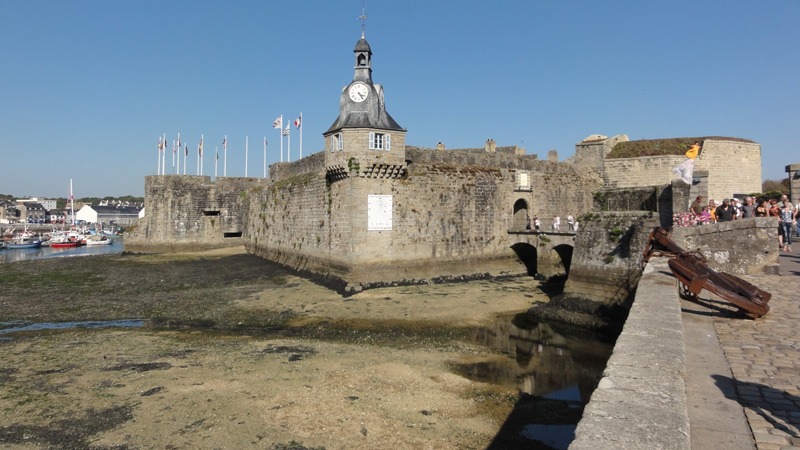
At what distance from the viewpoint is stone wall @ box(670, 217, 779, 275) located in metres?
9.41

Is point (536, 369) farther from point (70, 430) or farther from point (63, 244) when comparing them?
point (63, 244)

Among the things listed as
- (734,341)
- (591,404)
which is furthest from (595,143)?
(591,404)

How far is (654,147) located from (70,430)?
2579 cm

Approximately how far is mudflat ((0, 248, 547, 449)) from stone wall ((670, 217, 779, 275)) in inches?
196

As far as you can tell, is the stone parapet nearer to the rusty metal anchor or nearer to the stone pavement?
the stone pavement

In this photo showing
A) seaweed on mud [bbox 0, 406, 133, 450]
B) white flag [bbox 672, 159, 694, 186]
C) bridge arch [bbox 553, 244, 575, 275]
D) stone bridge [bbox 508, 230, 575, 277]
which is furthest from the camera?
bridge arch [bbox 553, 244, 575, 275]

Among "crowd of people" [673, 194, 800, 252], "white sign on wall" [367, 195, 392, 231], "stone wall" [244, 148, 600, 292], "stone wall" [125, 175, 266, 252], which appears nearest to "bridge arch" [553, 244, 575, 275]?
"stone wall" [244, 148, 600, 292]

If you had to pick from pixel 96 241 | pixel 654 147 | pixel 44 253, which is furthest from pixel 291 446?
pixel 96 241

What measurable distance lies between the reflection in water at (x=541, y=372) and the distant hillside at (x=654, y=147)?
14.8 metres

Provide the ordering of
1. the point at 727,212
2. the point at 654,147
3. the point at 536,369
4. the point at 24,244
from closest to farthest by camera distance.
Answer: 1. the point at 536,369
2. the point at 727,212
3. the point at 654,147
4. the point at 24,244

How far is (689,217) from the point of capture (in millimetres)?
13195

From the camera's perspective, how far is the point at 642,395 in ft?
10.0

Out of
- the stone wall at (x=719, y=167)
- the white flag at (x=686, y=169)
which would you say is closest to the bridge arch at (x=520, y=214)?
the stone wall at (x=719, y=167)

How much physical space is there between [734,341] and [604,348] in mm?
6033
